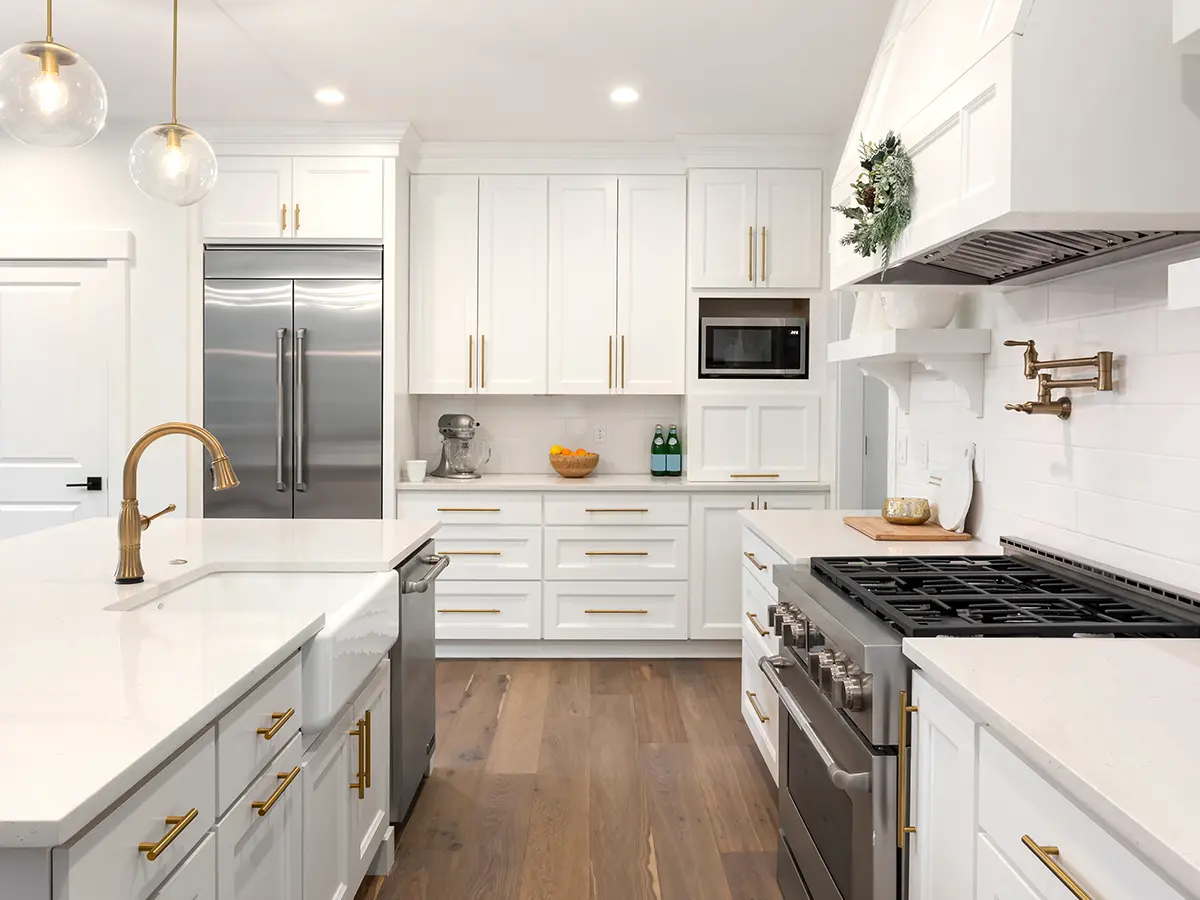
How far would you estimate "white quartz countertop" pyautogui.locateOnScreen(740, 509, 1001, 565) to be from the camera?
2418mm

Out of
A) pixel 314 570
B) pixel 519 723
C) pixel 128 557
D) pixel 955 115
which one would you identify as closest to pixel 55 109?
pixel 128 557

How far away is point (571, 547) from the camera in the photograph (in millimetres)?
4438

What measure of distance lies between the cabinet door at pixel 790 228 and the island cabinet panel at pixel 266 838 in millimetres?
3501

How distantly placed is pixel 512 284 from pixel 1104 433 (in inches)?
124

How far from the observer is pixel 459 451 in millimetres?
4805

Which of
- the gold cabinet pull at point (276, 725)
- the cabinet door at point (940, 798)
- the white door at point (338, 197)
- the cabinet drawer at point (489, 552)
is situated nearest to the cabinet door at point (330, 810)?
the gold cabinet pull at point (276, 725)

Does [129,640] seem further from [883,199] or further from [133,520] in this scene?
[883,199]

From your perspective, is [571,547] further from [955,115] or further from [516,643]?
[955,115]

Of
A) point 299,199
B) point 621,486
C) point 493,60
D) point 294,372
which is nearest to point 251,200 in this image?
point 299,199

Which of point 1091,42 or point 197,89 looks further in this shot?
point 197,89

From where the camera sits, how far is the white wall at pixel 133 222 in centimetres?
429

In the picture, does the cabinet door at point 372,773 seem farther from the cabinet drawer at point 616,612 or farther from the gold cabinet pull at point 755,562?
the cabinet drawer at point 616,612

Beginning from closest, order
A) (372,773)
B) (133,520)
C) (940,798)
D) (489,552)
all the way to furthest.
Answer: (940,798)
(133,520)
(372,773)
(489,552)

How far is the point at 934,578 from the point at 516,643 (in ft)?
9.22
